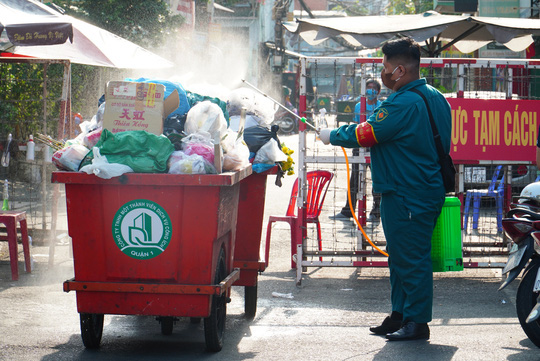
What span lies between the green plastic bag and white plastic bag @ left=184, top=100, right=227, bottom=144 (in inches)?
12.7

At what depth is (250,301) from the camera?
6141 millimetres

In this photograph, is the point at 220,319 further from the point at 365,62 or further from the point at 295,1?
the point at 295,1

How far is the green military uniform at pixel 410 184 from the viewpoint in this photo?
5270 mm

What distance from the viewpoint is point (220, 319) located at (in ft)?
17.3

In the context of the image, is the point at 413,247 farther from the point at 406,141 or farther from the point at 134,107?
the point at 134,107

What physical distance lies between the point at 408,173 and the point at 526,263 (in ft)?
3.58

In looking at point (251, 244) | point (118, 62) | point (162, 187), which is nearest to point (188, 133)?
point (162, 187)

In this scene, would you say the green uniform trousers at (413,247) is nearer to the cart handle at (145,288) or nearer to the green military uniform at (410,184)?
the green military uniform at (410,184)

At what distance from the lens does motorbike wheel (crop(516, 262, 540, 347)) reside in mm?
5098

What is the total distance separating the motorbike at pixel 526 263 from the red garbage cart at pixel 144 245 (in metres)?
2.08

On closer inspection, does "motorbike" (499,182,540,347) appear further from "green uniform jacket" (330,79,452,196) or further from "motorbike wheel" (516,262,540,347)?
"green uniform jacket" (330,79,452,196)

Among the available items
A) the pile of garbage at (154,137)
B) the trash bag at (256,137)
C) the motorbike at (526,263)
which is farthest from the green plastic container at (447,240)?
the pile of garbage at (154,137)

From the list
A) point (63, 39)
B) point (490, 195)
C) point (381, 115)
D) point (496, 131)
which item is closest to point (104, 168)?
point (381, 115)

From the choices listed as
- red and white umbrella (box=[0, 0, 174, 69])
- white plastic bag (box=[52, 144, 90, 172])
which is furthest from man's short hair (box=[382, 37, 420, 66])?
red and white umbrella (box=[0, 0, 174, 69])
